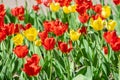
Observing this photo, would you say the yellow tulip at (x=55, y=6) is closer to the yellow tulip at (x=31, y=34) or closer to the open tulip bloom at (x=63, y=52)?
the open tulip bloom at (x=63, y=52)

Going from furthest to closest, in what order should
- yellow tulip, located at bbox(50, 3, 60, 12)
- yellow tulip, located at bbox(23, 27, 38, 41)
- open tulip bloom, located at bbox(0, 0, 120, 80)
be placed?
yellow tulip, located at bbox(50, 3, 60, 12)
yellow tulip, located at bbox(23, 27, 38, 41)
open tulip bloom, located at bbox(0, 0, 120, 80)

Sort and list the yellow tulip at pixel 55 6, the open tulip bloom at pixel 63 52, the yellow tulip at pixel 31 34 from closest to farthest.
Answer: the open tulip bloom at pixel 63 52 < the yellow tulip at pixel 31 34 < the yellow tulip at pixel 55 6

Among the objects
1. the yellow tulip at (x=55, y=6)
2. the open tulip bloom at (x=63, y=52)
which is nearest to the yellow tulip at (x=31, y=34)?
the open tulip bloom at (x=63, y=52)

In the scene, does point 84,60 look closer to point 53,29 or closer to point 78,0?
point 53,29

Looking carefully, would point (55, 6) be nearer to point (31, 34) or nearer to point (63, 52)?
point (31, 34)

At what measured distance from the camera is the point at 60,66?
110 inches

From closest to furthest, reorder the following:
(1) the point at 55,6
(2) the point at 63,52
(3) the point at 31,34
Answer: (2) the point at 63,52 → (3) the point at 31,34 → (1) the point at 55,6

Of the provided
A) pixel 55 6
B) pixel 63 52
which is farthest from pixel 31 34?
pixel 55 6

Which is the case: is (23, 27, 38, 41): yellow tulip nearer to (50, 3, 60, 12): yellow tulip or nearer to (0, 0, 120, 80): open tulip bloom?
(0, 0, 120, 80): open tulip bloom

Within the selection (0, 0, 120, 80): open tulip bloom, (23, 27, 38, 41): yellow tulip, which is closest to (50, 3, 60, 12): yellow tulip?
(0, 0, 120, 80): open tulip bloom

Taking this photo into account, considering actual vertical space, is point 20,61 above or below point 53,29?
below

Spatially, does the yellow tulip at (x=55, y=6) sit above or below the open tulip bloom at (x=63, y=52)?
above

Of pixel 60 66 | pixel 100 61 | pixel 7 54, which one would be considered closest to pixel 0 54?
pixel 7 54

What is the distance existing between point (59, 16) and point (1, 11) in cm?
110
